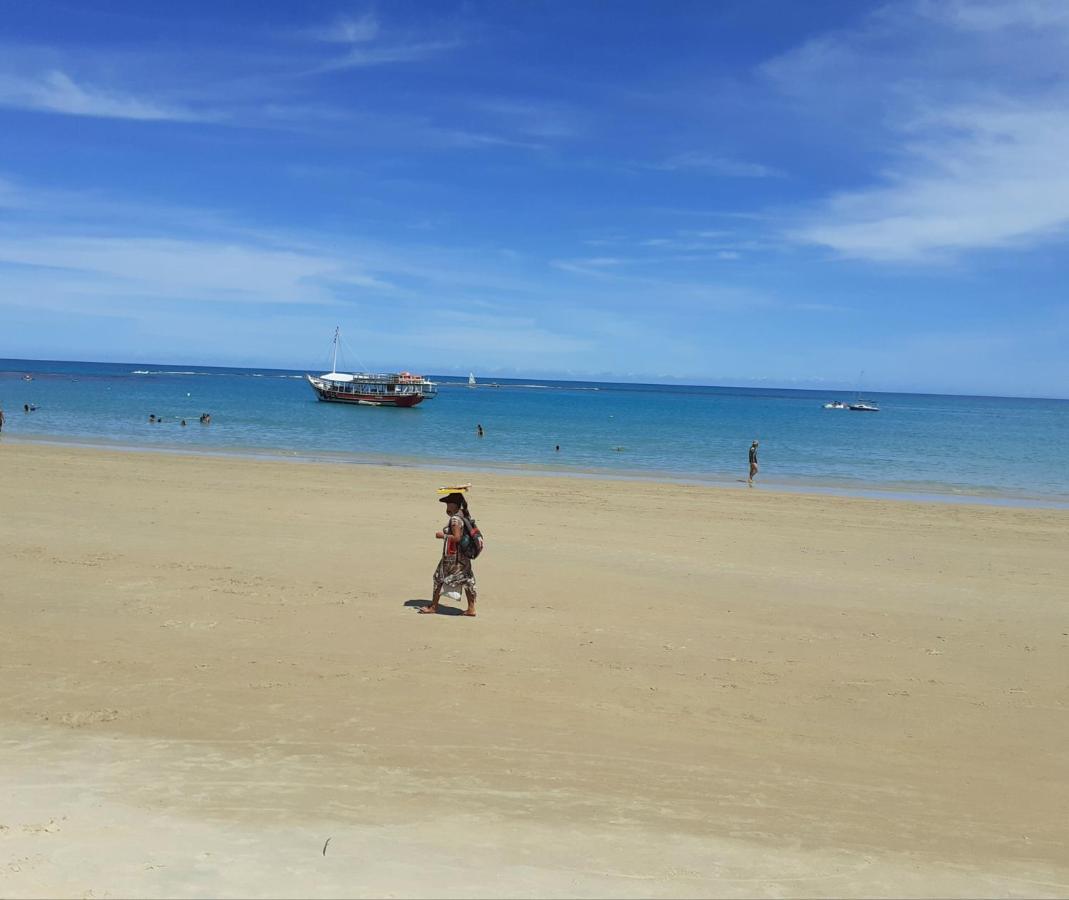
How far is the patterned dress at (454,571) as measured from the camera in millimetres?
11109

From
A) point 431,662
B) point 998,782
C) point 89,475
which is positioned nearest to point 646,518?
point 431,662

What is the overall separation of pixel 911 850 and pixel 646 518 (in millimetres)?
15381

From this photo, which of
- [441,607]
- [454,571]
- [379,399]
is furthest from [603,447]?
[379,399]

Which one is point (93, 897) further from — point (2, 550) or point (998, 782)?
point (2, 550)

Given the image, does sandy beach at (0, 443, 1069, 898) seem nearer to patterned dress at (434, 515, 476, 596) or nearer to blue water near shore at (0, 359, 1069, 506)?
patterned dress at (434, 515, 476, 596)

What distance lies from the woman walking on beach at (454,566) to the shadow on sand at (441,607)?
5.2 inches

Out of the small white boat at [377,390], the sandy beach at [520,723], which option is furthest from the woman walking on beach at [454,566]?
the small white boat at [377,390]

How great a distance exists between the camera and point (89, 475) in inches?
990

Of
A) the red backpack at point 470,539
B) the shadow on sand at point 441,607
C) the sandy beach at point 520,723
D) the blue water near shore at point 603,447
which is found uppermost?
the red backpack at point 470,539

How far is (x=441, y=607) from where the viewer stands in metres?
11.7

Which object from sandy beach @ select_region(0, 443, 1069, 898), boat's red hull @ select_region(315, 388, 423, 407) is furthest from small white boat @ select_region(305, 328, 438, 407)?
sandy beach @ select_region(0, 443, 1069, 898)

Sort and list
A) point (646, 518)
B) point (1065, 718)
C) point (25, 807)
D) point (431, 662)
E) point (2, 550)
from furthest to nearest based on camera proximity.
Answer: point (646, 518), point (2, 550), point (431, 662), point (1065, 718), point (25, 807)

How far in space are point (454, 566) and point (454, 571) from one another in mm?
65

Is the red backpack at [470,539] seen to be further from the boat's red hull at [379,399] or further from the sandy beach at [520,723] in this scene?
the boat's red hull at [379,399]
